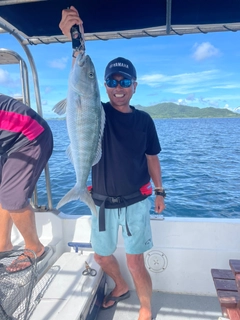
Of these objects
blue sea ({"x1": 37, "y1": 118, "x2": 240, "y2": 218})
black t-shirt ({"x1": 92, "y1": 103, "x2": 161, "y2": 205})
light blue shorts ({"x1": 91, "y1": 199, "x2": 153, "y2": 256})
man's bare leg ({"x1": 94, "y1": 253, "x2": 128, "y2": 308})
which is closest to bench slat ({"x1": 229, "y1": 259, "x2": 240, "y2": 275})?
light blue shorts ({"x1": 91, "y1": 199, "x2": 153, "y2": 256})

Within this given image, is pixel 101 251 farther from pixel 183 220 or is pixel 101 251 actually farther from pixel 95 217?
pixel 183 220

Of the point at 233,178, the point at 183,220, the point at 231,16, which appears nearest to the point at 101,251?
the point at 183,220

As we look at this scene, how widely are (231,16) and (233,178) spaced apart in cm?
833

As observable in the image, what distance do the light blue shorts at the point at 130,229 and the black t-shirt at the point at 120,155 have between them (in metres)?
0.17

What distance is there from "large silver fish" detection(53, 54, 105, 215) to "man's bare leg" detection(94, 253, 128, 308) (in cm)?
95

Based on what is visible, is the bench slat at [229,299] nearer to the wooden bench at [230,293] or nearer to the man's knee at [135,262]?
the wooden bench at [230,293]

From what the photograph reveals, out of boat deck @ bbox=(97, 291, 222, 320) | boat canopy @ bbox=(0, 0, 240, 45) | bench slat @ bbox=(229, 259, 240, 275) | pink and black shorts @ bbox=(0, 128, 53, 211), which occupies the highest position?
boat canopy @ bbox=(0, 0, 240, 45)

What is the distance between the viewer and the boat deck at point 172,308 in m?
2.53

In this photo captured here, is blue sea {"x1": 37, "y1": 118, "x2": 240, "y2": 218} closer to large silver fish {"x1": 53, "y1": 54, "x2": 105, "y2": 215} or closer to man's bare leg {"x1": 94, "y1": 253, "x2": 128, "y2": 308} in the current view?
man's bare leg {"x1": 94, "y1": 253, "x2": 128, "y2": 308}

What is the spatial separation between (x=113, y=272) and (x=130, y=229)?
625mm

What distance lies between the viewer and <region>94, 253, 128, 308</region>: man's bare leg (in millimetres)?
2523

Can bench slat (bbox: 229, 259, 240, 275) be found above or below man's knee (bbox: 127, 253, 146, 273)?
above

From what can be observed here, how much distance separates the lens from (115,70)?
2.15 metres

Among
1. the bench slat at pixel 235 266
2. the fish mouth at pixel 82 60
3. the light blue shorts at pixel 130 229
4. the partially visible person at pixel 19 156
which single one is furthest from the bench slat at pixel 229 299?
the fish mouth at pixel 82 60
